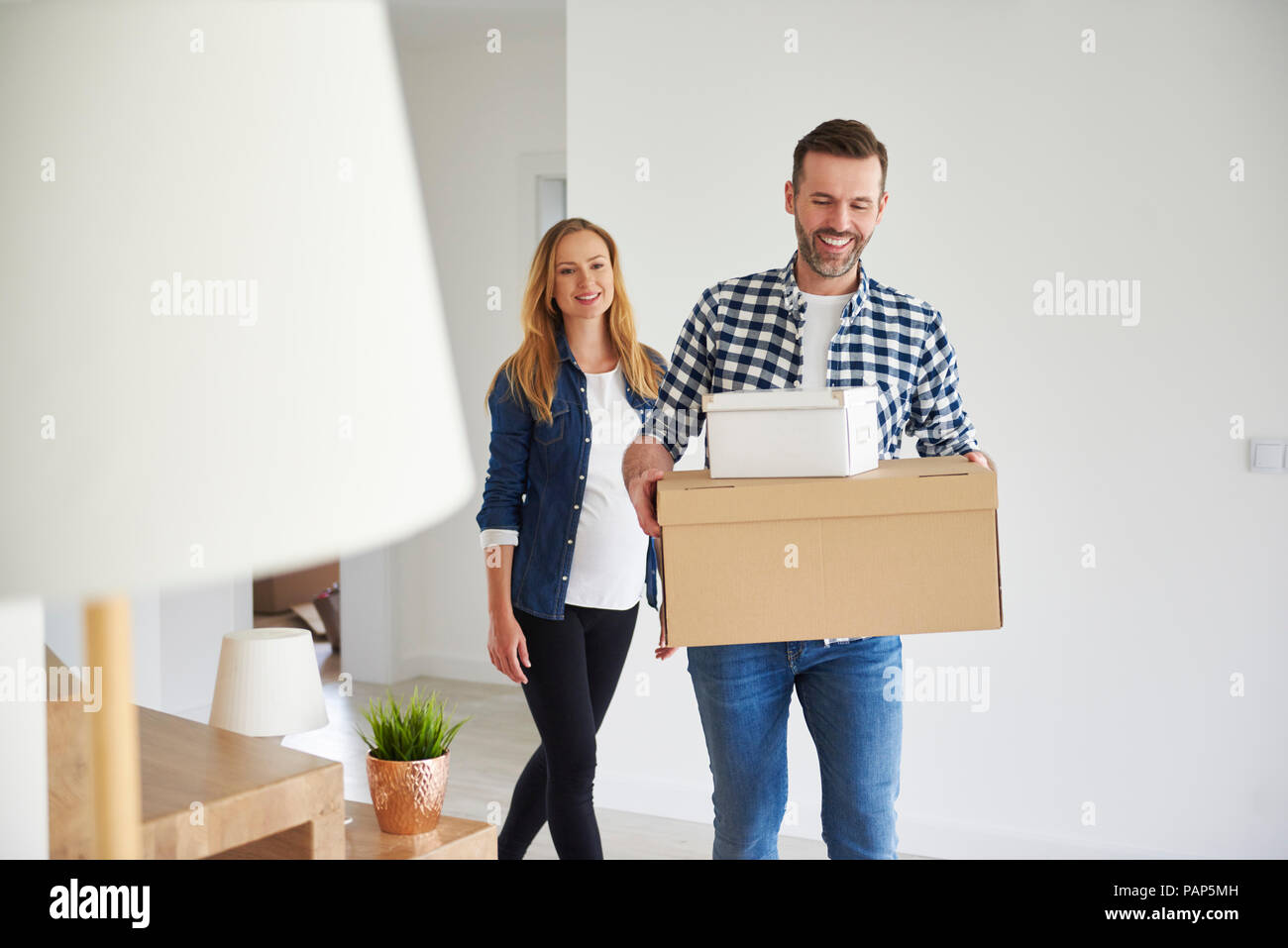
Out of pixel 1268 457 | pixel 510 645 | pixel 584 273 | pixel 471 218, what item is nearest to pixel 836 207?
pixel 584 273

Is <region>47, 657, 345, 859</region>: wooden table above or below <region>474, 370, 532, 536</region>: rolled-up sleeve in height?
below

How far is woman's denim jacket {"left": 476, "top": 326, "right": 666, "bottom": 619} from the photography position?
213cm

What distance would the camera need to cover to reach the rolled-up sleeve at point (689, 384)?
1739 mm

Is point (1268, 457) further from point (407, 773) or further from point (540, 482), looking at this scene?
point (407, 773)

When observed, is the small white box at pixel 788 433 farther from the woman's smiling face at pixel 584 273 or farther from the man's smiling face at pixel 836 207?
the woman's smiling face at pixel 584 273

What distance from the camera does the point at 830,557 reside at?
134 cm

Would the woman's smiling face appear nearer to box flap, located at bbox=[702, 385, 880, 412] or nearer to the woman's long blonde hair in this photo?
the woman's long blonde hair

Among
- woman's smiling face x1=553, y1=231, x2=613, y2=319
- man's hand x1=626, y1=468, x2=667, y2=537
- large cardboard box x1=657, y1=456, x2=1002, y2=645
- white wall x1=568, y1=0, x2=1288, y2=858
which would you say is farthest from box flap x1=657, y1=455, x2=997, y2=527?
white wall x1=568, y1=0, x2=1288, y2=858

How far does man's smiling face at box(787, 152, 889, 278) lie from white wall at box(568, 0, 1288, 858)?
51.1 inches

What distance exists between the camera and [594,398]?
2.22 meters

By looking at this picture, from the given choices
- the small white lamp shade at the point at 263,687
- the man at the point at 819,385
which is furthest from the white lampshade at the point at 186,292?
the small white lamp shade at the point at 263,687

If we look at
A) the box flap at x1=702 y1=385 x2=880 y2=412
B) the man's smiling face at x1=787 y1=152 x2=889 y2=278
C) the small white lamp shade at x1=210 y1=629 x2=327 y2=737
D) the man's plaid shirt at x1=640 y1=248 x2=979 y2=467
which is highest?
the man's smiling face at x1=787 y1=152 x2=889 y2=278

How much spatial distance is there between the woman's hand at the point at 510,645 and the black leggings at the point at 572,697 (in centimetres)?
2
